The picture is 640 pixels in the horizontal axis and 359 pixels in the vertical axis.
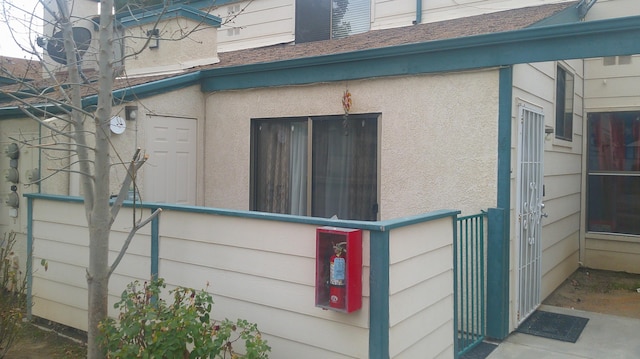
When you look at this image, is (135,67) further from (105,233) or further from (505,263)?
(505,263)

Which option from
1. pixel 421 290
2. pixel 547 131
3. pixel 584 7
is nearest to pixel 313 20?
pixel 584 7

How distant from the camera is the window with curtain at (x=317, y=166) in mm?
5949

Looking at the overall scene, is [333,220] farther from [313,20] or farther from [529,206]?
[313,20]

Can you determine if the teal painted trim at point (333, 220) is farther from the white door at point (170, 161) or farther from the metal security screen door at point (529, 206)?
the white door at point (170, 161)

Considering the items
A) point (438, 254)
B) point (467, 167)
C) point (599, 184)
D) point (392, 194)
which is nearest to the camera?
point (438, 254)

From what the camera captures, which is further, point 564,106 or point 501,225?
point 564,106

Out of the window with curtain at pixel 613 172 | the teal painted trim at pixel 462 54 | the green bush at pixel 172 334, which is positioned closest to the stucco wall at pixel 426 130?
the teal painted trim at pixel 462 54

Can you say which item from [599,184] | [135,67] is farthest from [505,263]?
[135,67]

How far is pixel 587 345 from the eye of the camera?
4.86 m

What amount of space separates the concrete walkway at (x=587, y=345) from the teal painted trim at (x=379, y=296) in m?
1.84

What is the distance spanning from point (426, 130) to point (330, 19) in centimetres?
501

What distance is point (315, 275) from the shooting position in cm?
333

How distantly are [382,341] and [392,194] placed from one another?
2.63 meters

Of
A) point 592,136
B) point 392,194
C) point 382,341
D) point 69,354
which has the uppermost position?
point 592,136
